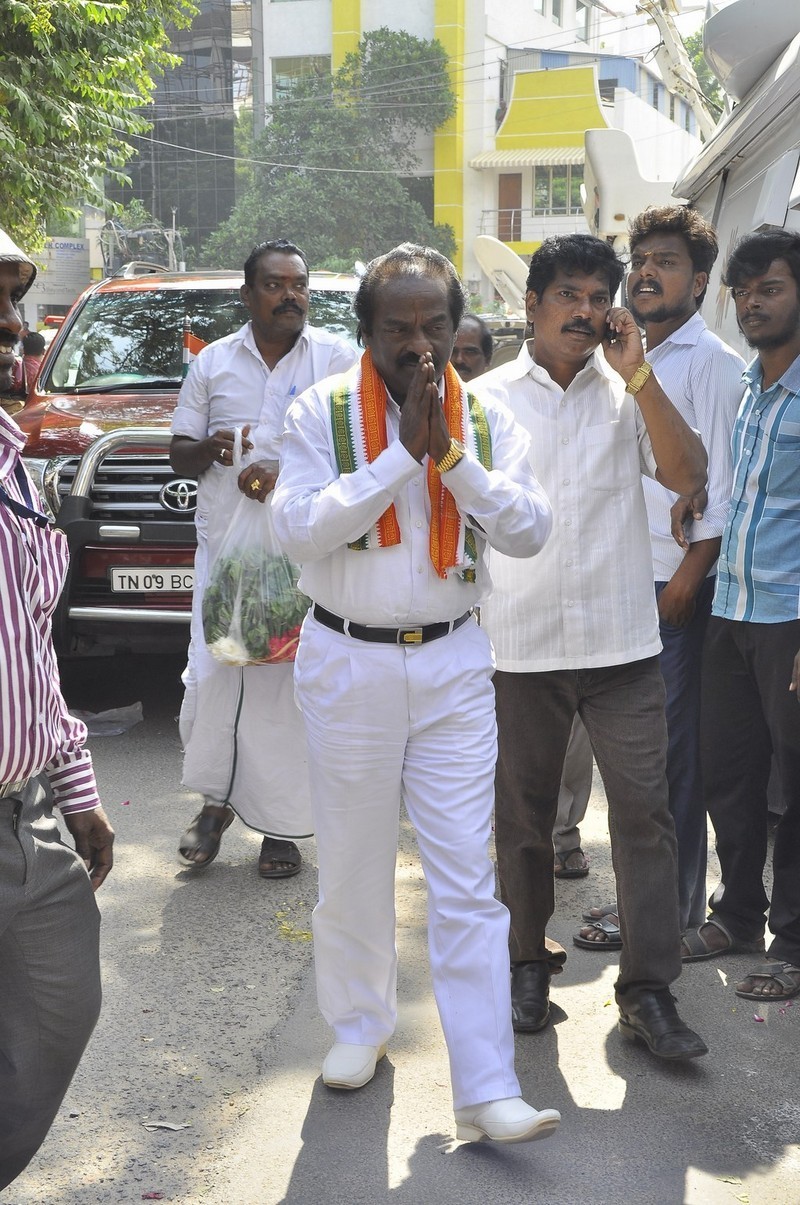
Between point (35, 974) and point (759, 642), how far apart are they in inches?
97.3

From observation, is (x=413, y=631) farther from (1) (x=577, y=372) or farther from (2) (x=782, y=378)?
(2) (x=782, y=378)

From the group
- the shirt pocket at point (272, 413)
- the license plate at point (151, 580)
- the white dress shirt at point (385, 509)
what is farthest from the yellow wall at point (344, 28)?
the white dress shirt at point (385, 509)

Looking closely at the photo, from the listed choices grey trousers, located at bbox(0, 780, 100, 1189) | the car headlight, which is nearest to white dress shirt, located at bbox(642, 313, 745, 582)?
grey trousers, located at bbox(0, 780, 100, 1189)

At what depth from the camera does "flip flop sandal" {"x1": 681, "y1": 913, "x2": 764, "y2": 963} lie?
14.5ft

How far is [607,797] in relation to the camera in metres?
3.82

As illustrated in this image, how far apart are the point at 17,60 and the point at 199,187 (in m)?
45.6

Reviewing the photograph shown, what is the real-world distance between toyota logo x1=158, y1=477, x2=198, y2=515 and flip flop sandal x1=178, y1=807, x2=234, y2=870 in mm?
2199

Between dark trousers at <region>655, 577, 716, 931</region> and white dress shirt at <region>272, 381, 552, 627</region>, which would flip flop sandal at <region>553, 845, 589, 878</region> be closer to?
dark trousers at <region>655, 577, 716, 931</region>

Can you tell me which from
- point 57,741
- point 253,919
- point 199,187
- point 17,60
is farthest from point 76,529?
point 199,187

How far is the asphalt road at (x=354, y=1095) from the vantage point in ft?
10.4

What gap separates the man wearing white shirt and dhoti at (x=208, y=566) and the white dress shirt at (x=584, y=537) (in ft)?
5.29

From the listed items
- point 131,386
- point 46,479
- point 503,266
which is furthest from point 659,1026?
point 503,266

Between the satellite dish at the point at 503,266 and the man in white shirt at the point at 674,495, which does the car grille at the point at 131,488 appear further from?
the satellite dish at the point at 503,266

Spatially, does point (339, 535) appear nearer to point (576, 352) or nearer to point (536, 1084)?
point (576, 352)
